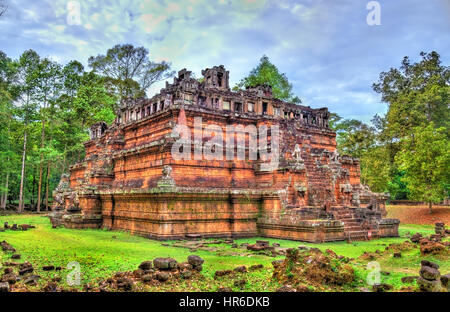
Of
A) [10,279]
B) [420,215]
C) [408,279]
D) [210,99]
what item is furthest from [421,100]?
[10,279]

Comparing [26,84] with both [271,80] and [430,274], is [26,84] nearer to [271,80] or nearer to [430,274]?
[271,80]

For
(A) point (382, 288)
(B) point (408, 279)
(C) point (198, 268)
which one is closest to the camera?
(A) point (382, 288)

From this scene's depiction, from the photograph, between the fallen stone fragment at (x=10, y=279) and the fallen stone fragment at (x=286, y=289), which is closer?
the fallen stone fragment at (x=286, y=289)

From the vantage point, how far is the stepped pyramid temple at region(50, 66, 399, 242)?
16.9m

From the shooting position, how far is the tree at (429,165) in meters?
30.2

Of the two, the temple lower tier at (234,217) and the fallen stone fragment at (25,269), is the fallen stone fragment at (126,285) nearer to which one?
the fallen stone fragment at (25,269)

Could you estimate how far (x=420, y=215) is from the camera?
33.5 m

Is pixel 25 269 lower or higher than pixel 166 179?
lower

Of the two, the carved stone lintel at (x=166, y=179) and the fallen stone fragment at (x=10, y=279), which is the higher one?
the carved stone lintel at (x=166, y=179)

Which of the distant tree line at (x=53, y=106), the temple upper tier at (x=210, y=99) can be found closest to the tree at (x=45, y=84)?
the distant tree line at (x=53, y=106)

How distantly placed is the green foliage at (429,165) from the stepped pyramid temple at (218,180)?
13.2m
